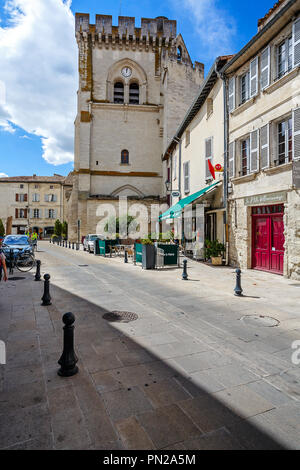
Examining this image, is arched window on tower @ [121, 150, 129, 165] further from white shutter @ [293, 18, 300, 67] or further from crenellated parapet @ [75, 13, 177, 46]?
white shutter @ [293, 18, 300, 67]

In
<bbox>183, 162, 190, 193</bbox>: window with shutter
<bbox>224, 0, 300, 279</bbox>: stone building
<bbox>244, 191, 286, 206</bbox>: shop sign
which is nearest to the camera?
<bbox>224, 0, 300, 279</bbox>: stone building

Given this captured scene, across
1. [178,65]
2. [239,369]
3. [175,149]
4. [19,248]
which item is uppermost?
[178,65]

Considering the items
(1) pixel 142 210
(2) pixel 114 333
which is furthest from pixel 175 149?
(2) pixel 114 333

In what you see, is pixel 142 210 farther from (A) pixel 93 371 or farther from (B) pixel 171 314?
(A) pixel 93 371

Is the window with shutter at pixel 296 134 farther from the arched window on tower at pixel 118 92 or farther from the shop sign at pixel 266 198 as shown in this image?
the arched window on tower at pixel 118 92

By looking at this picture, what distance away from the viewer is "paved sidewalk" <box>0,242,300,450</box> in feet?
7.06

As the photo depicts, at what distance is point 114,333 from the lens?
429 centimetres

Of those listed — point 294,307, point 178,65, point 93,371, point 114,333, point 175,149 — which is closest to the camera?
point 93,371

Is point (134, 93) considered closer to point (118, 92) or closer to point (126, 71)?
point (118, 92)

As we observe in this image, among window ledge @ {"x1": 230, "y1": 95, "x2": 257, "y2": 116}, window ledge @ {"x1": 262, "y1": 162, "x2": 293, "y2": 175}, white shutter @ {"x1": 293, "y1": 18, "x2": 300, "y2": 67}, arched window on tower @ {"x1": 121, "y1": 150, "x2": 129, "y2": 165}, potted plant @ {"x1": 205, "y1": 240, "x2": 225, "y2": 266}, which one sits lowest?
potted plant @ {"x1": 205, "y1": 240, "x2": 225, "y2": 266}

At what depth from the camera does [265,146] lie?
9.63 metres

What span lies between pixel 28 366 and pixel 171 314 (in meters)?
2.80

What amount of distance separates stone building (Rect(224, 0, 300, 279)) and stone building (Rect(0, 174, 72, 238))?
3958 centimetres

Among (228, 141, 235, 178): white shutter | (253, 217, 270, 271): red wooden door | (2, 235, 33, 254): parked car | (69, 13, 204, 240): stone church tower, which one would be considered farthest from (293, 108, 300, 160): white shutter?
(69, 13, 204, 240): stone church tower
